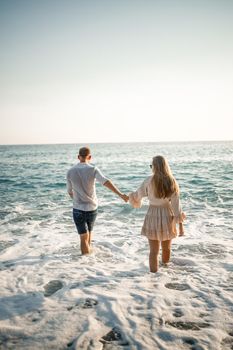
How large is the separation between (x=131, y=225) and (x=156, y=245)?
4031 mm

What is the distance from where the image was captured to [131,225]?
327 inches

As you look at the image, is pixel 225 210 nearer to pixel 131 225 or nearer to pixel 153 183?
pixel 131 225

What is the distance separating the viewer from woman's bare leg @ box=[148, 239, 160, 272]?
169 inches

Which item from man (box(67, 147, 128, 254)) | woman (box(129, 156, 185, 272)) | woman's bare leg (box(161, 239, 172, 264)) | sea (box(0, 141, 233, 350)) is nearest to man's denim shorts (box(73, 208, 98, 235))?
man (box(67, 147, 128, 254))

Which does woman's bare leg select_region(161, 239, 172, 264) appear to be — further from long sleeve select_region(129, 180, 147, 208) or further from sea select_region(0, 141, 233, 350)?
long sleeve select_region(129, 180, 147, 208)

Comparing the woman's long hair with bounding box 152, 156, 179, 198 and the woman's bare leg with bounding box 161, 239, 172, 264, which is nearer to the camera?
the woman's long hair with bounding box 152, 156, 179, 198

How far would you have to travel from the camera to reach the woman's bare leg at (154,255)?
4.29m

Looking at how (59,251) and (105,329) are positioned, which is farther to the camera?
(59,251)

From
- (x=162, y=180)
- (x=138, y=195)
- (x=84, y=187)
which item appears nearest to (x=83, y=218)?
(x=84, y=187)

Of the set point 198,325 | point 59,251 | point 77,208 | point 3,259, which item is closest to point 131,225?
point 59,251

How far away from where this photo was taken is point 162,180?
13.1 ft

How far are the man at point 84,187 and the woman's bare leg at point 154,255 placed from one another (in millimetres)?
1047

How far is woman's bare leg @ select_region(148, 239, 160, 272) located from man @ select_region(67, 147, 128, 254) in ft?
3.43

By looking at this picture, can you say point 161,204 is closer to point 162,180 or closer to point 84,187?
point 162,180
